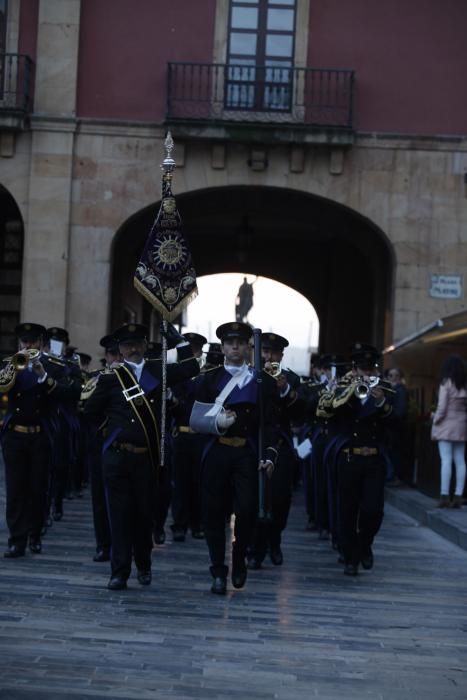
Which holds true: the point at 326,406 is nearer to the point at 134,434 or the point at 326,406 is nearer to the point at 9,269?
the point at 134,434

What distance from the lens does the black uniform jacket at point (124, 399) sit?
9367mm

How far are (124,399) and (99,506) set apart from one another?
1.79 meters

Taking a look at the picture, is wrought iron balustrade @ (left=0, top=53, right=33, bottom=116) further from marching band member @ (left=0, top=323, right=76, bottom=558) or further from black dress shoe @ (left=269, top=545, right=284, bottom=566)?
black dress shoe @ (left=269, top=545, right=284, bottom=566)

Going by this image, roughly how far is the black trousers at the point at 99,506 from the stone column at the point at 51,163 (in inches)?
443

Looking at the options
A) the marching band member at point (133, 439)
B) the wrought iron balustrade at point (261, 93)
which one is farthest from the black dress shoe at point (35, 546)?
the wrought iron balustrade at point (261, 93)

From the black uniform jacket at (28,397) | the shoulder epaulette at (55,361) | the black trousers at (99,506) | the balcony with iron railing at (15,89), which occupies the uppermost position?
the balcony with iron railing at (15,89)

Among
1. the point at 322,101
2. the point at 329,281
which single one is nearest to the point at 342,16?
the point at 322,101

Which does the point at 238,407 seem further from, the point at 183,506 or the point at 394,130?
the point at 394,130

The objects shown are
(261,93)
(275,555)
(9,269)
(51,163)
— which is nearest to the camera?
(275,555)

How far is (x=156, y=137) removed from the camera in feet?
73.5

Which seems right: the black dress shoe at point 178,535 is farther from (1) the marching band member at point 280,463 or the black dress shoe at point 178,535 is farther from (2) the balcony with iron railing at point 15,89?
(2) the balcony with iron railing at point 15,89

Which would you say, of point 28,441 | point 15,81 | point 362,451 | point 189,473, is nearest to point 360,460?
point 362,451

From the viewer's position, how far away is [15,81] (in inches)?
869

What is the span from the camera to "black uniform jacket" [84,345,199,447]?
30.7 feet
